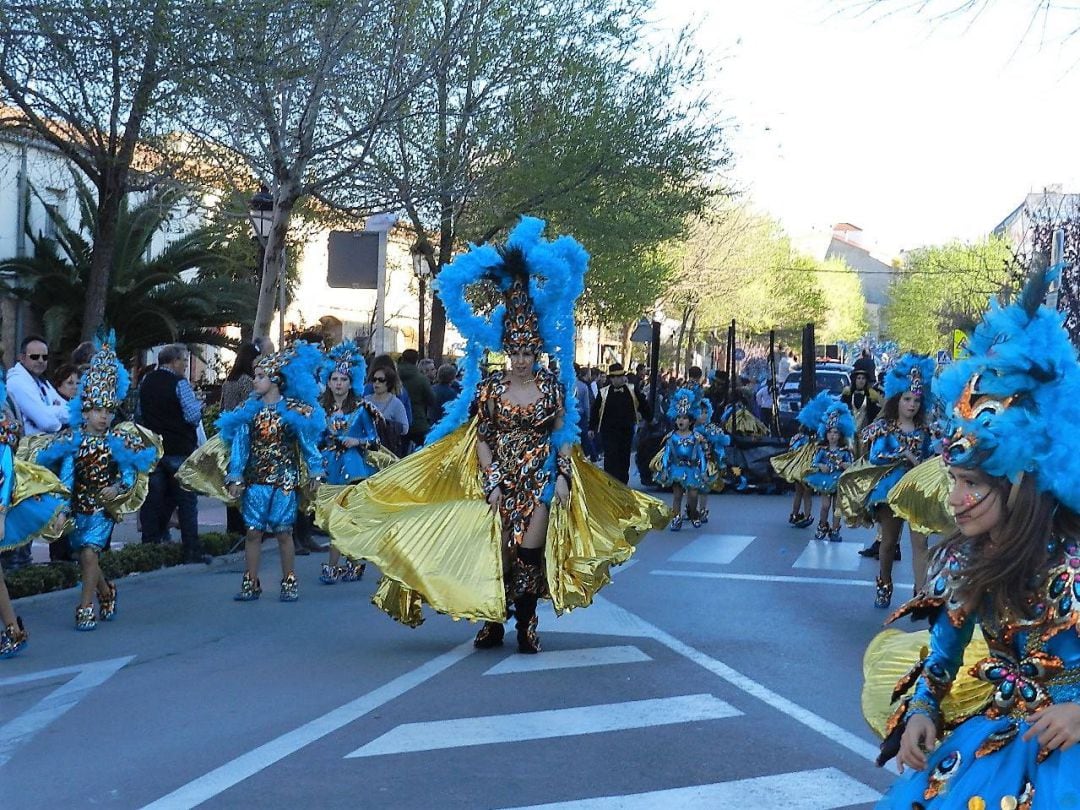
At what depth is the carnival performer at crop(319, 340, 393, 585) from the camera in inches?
511

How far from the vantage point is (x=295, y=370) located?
11.4 m

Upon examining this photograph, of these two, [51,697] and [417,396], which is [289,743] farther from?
[417,396]

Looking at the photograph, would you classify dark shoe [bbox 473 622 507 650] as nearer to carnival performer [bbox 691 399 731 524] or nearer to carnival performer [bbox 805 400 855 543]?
carnival performer [bbox 805 400 855 543]

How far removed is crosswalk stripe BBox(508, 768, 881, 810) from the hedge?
6663 millimetres

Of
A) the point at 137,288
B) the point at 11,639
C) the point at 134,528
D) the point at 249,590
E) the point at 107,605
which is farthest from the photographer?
the point at 137,288

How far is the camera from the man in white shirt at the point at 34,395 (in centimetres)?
1206

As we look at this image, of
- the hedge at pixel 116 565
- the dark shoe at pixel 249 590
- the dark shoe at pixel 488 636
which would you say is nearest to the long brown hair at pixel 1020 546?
the dark shoe at pixel 488 636

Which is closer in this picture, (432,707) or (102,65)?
(432,707)

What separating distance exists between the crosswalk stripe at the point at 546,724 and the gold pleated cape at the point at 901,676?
2818 mm

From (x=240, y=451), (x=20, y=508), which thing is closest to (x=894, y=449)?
(x=240, y=451)

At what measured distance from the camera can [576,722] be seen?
7145 mm

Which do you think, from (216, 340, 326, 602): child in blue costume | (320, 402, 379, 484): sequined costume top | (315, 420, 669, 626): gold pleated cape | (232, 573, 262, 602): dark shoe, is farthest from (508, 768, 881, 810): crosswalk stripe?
(320, 402, 379, 484): sequined costume top

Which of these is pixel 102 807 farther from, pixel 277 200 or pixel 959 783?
pixel 277 200

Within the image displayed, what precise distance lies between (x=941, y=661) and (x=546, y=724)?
3.62m
